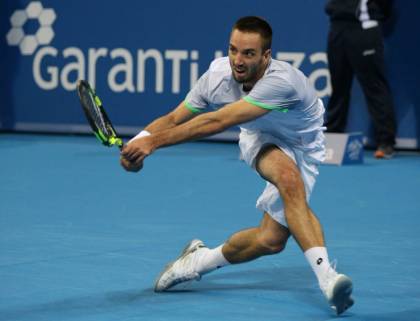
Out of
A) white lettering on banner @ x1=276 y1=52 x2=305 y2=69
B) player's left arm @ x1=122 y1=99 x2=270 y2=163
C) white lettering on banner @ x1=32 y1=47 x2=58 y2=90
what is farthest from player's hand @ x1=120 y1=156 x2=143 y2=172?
white lettering on banner @ x1=32 y1=47 x2=58 y2=90

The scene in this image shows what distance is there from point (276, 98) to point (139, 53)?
8411mm

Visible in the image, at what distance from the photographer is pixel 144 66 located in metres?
14.3

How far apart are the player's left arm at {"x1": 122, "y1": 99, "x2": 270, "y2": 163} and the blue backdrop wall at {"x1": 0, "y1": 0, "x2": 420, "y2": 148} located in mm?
7294

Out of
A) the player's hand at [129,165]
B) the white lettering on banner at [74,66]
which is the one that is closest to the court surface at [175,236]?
the player's hand at [129,165]

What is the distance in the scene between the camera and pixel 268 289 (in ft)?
21.6

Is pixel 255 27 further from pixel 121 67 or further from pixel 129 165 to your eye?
pixel 121 67

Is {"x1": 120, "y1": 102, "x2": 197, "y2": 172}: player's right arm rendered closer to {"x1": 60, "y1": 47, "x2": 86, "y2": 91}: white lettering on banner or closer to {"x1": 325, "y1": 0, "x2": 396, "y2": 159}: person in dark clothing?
{"x1": 325, "y1": 0, "x2": 396, "y2": 159}: person in dark clothing

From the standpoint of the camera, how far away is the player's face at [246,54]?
19.9 ft

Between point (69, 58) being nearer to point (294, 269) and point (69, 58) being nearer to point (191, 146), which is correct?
point (191, 146)

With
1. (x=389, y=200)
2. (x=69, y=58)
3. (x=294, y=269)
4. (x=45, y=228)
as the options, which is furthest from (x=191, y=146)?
(x=294, y=269)

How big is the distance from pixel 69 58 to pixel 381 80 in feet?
13.3

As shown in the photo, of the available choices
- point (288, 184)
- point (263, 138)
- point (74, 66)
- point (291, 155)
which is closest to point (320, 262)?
point (288, 184)

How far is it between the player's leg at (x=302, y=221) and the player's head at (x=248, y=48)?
46cm

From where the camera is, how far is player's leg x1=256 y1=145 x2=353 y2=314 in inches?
228
